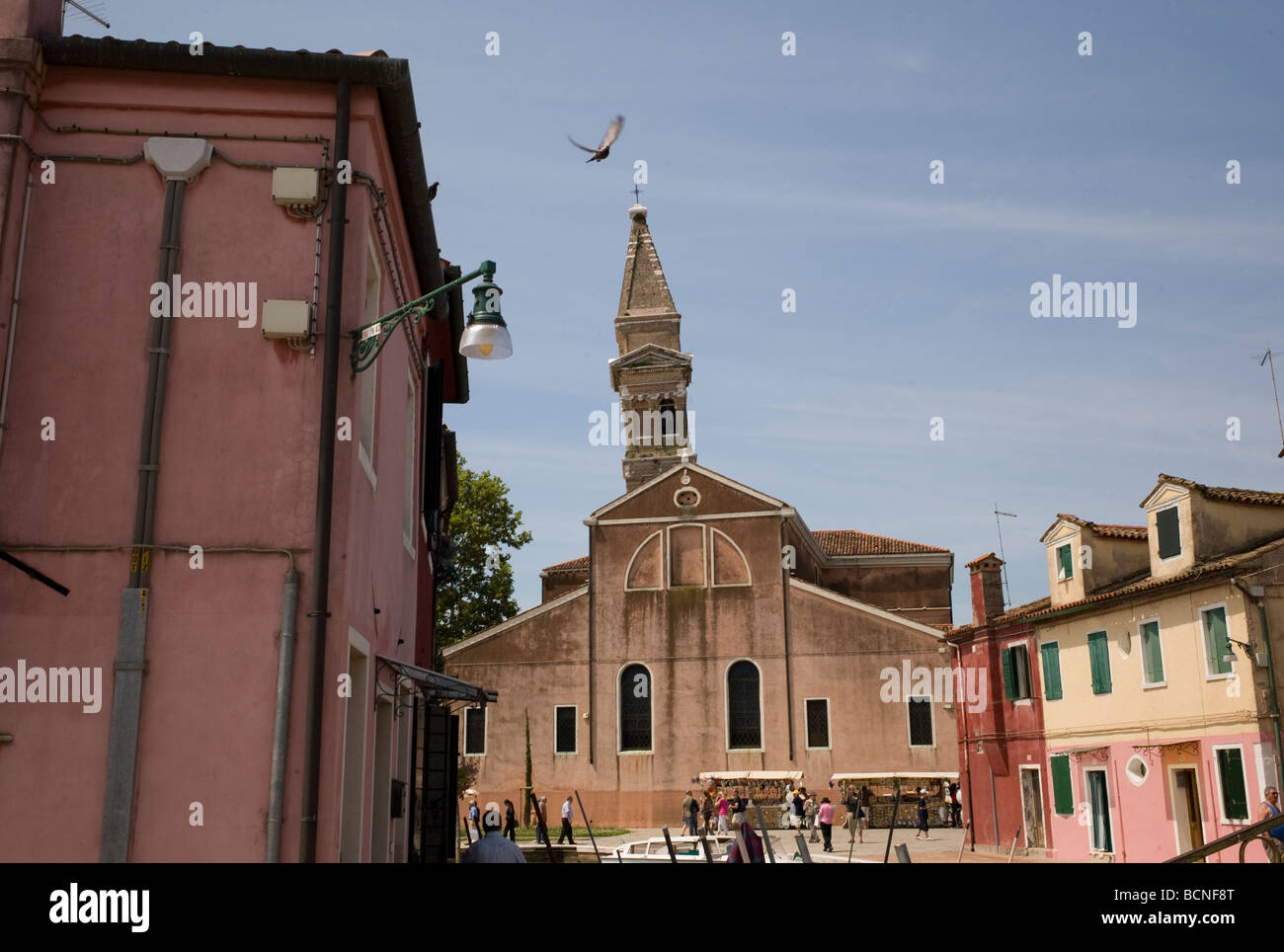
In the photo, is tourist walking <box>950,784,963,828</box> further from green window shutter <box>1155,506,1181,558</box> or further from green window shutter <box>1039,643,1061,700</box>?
green window shutter <box>1155,506,1181,558</box>

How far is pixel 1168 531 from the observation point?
915 inches

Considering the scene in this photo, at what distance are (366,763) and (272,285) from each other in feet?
12.0

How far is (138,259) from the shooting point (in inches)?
320

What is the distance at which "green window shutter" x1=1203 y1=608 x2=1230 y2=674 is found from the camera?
2105 centimetres

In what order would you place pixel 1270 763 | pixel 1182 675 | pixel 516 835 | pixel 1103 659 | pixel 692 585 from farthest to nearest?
pixel 692 585 → pixel 516 835 → pixel 1103 659 → pixel 1182 675 → pixel 1270 763

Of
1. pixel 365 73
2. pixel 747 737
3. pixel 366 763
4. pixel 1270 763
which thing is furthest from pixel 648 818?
pixel 365 73

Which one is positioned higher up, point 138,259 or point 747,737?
point 138,259

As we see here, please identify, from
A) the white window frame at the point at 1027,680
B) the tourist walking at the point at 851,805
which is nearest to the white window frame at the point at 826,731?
the tourist walking at the point at 851,805

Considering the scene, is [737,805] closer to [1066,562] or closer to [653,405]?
[1066,562]

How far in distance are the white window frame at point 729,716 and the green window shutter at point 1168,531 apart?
1769 centimetres

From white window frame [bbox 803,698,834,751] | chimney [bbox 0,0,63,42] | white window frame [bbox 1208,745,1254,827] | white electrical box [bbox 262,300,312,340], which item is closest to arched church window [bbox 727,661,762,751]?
white window frame [bbox 803,698,834,751]

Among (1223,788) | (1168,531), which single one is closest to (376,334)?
(1223,788)

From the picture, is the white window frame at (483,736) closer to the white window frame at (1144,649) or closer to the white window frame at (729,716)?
the white window frame at (729,716)
